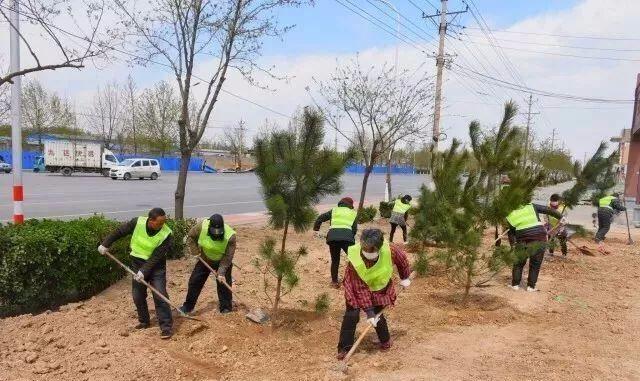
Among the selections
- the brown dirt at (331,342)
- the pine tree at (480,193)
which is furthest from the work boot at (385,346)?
the pine tree at (480,193)

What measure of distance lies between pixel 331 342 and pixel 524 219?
3.44 meters

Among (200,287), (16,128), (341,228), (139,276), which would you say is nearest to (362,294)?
(200,287)

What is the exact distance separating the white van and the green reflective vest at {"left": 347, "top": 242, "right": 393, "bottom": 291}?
28.0 metres

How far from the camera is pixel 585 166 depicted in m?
9.73

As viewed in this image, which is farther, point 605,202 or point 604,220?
point 604,220

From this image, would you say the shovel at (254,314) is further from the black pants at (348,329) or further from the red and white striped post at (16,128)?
the red and white striped post at (16,128)

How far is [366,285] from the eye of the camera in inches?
176

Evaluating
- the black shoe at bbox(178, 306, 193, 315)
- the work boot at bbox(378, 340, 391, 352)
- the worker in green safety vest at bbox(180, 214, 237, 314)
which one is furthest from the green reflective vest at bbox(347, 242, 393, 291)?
the black shoe at bbox(178, 306, 193, 315)

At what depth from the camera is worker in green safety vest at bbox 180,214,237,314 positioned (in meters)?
5.33

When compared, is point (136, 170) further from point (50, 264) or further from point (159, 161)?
point (50, 264)

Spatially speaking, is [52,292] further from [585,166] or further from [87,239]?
[585,166]

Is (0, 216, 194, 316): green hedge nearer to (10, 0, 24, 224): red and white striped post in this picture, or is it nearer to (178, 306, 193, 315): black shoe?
(178, 306, 193, 315): black shoe

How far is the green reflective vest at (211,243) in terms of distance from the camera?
5414 mm

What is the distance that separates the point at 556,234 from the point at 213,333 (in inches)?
277
